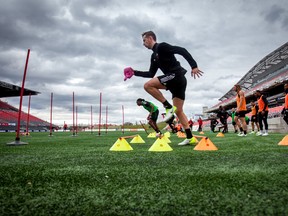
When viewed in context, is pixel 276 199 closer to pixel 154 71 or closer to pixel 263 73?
pixel 154 71

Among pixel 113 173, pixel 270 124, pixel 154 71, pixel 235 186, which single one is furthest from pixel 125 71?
pixel 270 124

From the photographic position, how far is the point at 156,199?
1.41 meters

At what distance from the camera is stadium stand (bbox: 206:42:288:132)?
20941 mm

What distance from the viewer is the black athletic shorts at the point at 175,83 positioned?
4.67 m

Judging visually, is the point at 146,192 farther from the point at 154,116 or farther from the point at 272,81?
the point at 272,81

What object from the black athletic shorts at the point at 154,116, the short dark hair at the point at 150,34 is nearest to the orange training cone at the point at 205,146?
the short dark hair at the point at 150,34

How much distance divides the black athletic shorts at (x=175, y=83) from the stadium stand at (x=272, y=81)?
47.8ft

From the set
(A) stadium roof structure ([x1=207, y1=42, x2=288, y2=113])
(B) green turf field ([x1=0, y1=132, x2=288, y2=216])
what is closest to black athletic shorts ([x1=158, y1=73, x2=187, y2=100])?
(B) green turf field ([x1=0, y1=132, x2=288, y2=216])

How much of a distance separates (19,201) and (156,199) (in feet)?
2.57

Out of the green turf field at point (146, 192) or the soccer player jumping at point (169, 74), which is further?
the soccer player jumping at point (169, 74)

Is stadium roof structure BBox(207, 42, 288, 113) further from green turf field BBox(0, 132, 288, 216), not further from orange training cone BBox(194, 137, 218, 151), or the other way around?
green turf field BBox(0, 132, 288, 216)

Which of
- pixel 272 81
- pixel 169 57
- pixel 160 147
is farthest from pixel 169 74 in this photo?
pixel 272 81

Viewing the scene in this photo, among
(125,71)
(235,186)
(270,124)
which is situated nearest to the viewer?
(235,186)

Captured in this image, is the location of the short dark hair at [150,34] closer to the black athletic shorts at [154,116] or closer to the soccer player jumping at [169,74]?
the soccer player jumping at [169,74]
